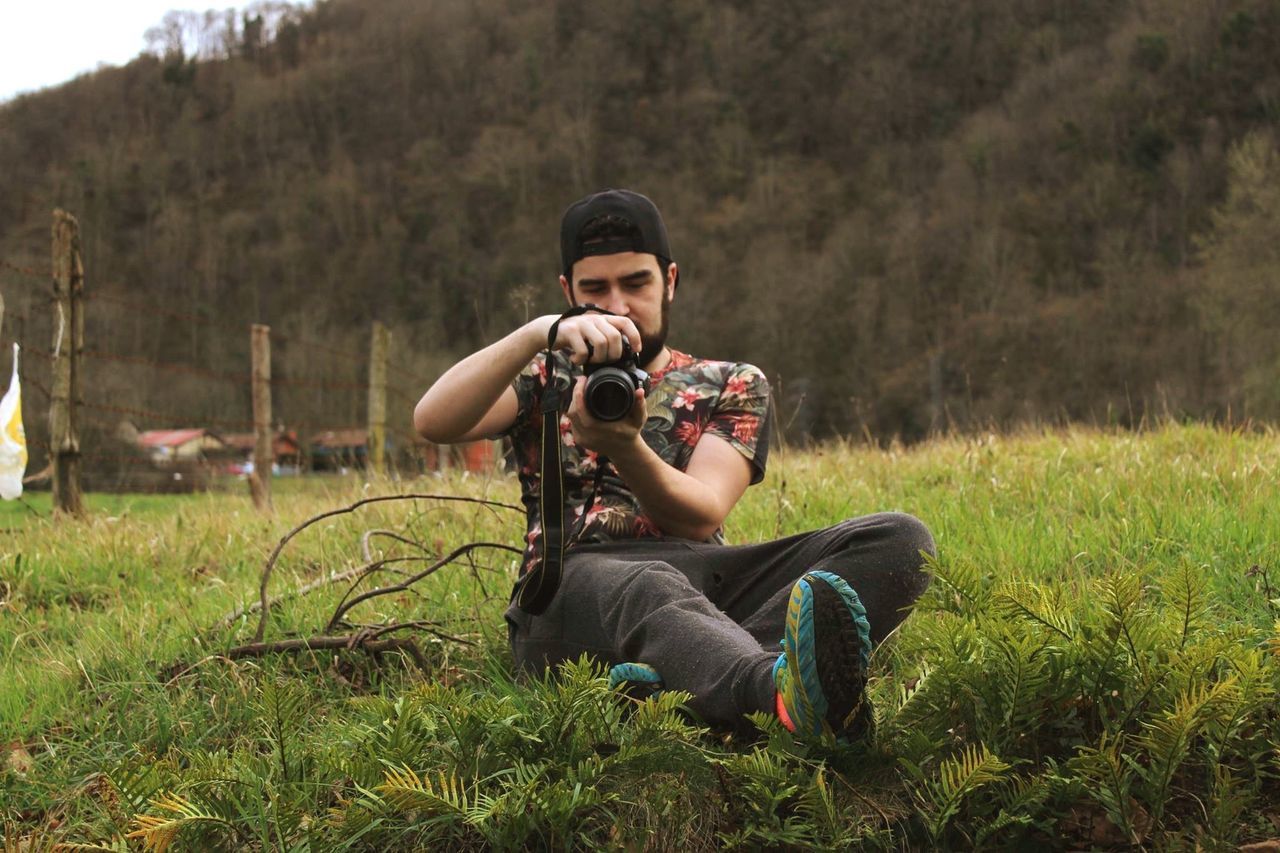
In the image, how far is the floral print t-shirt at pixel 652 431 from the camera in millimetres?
2955

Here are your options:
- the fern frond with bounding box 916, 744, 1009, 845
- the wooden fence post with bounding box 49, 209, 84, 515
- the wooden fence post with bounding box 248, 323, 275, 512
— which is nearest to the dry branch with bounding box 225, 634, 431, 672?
the fern frond with bounding box 916, 744, 1009, 845

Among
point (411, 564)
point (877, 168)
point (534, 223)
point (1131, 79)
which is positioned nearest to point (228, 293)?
point (534, 223)

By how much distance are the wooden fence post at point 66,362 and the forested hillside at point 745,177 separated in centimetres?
2859

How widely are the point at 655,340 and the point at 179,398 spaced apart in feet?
150

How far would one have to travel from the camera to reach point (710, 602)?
256 cm

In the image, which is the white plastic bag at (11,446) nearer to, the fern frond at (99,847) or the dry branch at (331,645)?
the dry branch at (331,645)

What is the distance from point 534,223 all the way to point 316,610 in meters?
88.1

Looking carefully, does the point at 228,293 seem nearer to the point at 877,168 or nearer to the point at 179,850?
the point at 877,168

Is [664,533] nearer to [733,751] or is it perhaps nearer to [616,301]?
[616,301]

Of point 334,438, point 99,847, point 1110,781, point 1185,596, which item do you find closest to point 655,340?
point 1185,596

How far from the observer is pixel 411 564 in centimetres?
441

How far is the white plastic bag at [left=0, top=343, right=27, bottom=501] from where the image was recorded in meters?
4.95

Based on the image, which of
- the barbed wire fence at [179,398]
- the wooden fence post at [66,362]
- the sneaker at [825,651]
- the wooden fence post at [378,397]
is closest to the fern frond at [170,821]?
the sneaker at [825,651]

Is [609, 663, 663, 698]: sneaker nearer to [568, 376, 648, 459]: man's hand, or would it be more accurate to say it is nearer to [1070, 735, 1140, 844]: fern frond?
[568, 376, 648, 459]: man's hand
